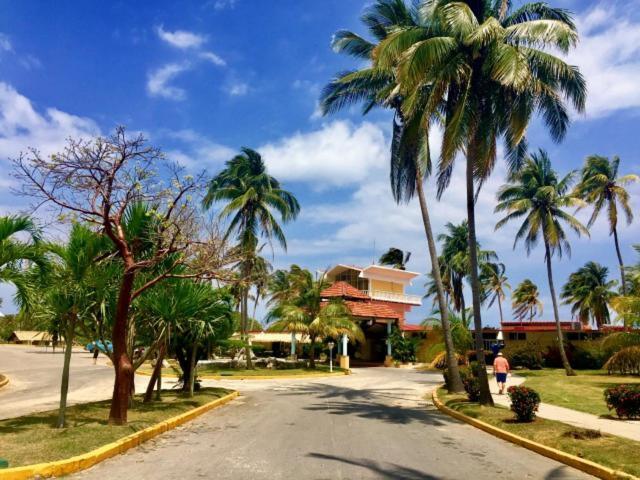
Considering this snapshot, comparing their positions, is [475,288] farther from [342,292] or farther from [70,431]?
[342,292]

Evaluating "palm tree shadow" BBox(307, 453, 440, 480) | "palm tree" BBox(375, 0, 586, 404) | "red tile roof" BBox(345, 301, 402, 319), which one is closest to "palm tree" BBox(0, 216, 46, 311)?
"palm tree shadow" BBox(307, 453, 440, 480)

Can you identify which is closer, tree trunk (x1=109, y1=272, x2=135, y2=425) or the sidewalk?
tree trunk (x1=109, y1=272, x2=135, y2=425)

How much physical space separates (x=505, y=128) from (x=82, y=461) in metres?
14.0

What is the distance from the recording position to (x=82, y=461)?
769 centimetres

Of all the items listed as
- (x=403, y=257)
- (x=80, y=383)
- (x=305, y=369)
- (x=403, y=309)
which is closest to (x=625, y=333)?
(x=305, y=369)

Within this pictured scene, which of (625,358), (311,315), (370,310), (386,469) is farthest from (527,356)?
(386,469)

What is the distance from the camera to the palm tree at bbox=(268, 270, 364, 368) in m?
34.2

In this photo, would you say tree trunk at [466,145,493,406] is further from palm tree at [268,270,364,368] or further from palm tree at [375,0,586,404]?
palm tree at [268,270,364,368]

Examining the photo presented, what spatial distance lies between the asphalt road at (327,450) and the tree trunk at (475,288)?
1.52 metres

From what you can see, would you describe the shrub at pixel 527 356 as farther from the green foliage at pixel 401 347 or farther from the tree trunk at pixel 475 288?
the tree trunk at pixel 475 288

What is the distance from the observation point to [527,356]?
40031 millimetres

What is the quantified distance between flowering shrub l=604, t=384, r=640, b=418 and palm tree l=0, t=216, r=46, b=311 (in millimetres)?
13807

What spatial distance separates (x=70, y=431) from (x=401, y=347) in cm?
3651

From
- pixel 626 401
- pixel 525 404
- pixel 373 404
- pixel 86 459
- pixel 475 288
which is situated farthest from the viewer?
pixel 373 404
